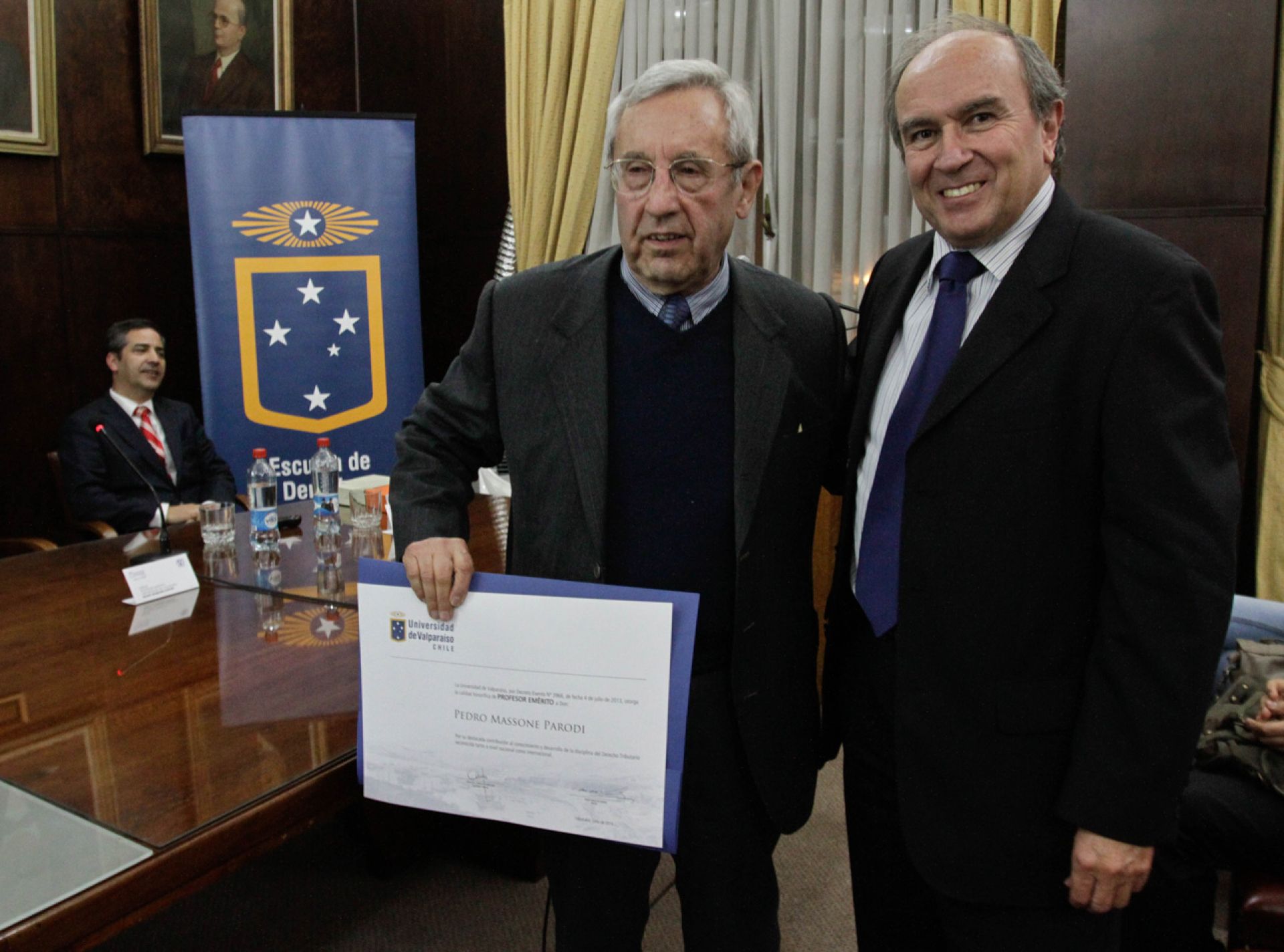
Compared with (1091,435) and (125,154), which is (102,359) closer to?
(125,154)

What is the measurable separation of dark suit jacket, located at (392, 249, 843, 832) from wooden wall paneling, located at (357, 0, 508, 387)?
4.08m

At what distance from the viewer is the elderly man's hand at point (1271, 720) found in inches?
79.4

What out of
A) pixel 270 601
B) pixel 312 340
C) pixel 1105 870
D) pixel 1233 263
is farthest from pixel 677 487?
pixel 312 340

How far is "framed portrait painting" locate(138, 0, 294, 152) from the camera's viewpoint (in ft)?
14.6

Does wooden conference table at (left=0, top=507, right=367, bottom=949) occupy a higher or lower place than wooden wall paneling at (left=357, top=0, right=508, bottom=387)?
lower

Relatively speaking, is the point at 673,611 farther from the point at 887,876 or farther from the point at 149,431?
the point at 149,431

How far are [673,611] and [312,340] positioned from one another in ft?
12.0

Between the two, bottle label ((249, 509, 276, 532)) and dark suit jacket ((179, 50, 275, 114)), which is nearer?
bottle label ((249, 509, 276, 532))

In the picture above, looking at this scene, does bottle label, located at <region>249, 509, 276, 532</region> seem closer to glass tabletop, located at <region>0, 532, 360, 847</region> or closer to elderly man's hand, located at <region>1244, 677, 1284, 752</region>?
glass tabletop, located at <region>0, 532, 360, 847</region>

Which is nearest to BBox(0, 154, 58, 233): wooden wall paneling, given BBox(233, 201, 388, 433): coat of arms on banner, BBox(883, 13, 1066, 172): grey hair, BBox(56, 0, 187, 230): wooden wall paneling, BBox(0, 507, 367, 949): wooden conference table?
BBox(56, 0, 187, 230): wooden wall paneling

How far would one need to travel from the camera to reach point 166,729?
1.60 metres

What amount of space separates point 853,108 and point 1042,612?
11.1 feet

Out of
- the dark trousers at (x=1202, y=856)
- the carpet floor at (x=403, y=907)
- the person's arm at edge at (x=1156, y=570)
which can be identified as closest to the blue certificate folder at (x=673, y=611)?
the person's arm at edge at (x=1156, y=570)

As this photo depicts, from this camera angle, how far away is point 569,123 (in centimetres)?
471
